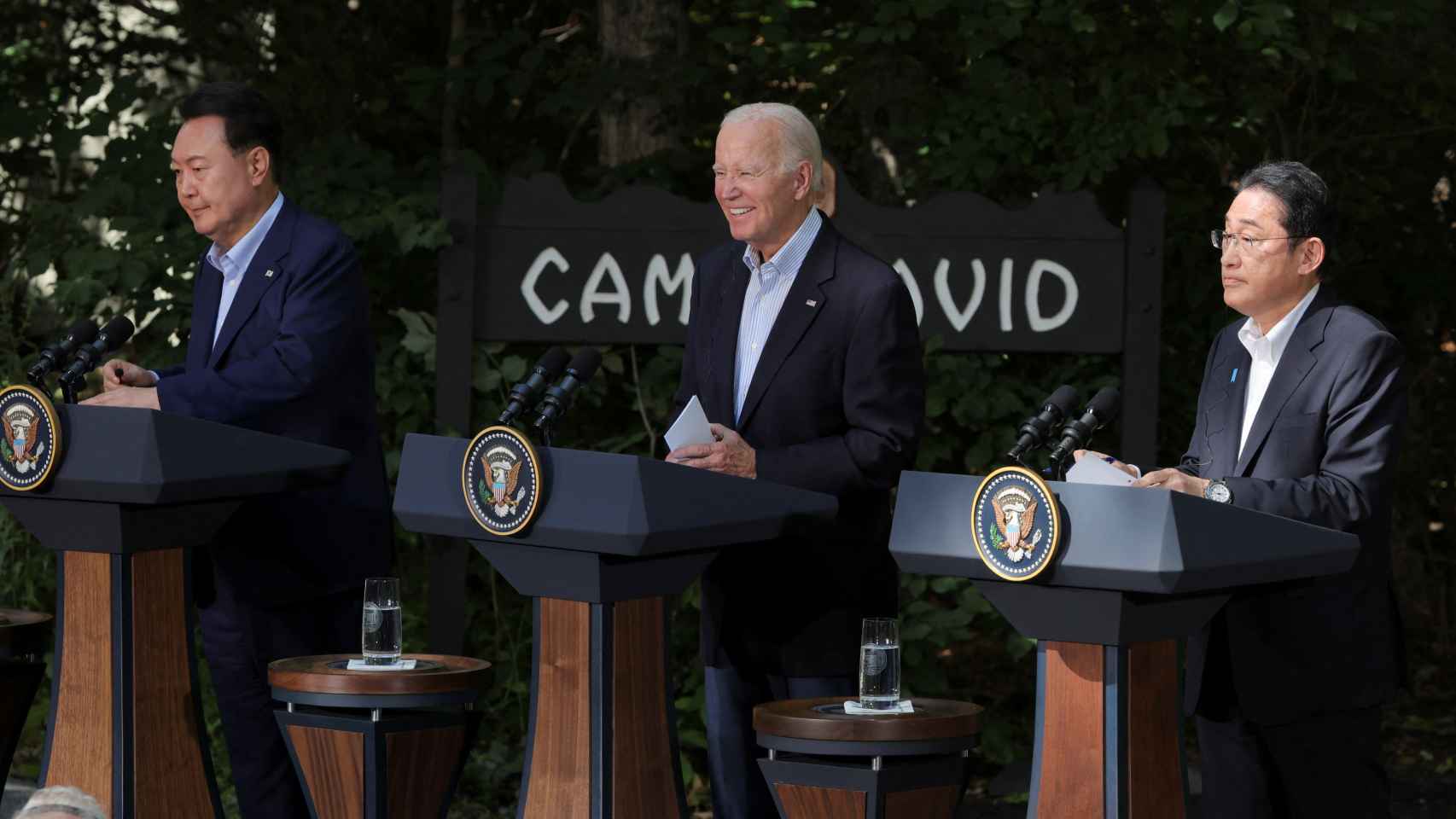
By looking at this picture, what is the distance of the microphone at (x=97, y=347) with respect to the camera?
13.6 feet

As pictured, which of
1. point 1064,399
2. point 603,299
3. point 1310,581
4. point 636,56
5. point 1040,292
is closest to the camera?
point 1064,399

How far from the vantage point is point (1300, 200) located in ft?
12.1

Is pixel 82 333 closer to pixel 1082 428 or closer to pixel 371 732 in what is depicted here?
pixel 371 732

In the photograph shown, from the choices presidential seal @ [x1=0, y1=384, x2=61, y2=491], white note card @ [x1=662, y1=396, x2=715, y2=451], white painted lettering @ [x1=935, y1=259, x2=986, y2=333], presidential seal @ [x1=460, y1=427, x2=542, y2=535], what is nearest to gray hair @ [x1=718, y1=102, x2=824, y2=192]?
white note card @ [x1=662, y1=396, x2=715, y2=451]

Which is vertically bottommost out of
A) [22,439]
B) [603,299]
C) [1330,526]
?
[1330,526]

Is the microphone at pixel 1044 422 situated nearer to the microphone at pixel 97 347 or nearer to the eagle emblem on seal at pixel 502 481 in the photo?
the eagle emblem on seal at pixel 502 481

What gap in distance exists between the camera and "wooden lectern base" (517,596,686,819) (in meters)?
3.74

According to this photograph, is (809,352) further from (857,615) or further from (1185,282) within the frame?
(1185,282)

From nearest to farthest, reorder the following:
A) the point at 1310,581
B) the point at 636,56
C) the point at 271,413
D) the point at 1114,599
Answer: the point at 1114,599, the point at 1310,581, the point at 271,413, the point at 636,56

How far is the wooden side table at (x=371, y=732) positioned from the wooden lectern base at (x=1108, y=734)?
4.18 feet

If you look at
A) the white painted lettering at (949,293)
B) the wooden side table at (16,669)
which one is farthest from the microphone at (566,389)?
the white painted lettering at (949,293)

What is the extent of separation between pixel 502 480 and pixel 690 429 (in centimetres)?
37

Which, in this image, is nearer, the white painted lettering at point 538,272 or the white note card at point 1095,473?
the white note card at point 1095,473

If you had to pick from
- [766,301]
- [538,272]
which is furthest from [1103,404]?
[538,272]
